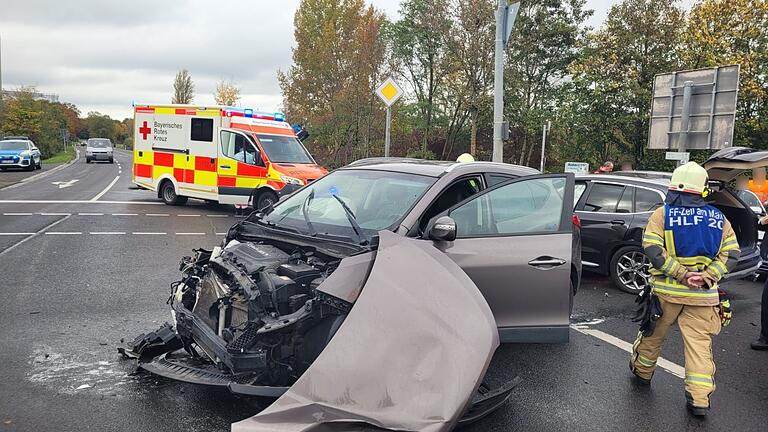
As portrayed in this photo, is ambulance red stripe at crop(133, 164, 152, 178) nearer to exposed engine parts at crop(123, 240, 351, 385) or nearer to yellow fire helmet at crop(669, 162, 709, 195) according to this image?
exposed engine parts at crop(123, 240, 351, 385)

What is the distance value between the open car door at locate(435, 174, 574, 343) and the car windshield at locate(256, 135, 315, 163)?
32.3 ft

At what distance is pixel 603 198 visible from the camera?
309 inches

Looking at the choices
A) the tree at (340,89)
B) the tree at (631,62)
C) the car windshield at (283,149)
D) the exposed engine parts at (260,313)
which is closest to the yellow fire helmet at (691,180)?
the exposed engine parts at (260,313)

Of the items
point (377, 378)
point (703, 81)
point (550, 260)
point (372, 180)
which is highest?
point (703, 81)

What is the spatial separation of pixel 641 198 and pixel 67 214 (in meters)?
11.7

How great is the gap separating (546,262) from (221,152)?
1096 centimetres

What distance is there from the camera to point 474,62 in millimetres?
25688

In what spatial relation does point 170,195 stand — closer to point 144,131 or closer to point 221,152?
point 144,131

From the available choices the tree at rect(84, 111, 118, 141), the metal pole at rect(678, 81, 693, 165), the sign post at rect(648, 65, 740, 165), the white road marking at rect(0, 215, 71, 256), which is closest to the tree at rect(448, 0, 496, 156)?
the sign post at rect(648, 65, 740, 165)

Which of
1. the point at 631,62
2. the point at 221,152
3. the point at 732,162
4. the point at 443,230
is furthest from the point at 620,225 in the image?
the point at 631,62

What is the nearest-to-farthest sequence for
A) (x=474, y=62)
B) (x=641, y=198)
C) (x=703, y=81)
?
(x=641, y=198), (x=703, y=81), (x=474, y=62)

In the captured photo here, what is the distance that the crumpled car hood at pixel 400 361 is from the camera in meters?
2.60

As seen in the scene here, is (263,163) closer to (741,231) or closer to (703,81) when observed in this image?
(703,81)

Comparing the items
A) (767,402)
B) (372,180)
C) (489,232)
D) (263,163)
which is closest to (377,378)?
(489,232)
